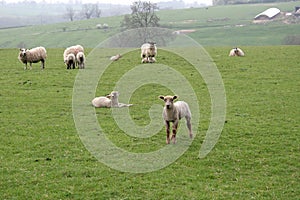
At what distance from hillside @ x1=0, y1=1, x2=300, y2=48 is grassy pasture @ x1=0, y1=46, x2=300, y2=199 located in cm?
6851

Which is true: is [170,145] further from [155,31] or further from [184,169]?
[155,31]

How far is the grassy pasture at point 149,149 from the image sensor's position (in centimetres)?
1084

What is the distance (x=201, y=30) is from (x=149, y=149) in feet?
339

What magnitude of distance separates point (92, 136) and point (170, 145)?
110 inches

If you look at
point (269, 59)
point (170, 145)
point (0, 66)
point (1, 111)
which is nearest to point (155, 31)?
point (269, 59)

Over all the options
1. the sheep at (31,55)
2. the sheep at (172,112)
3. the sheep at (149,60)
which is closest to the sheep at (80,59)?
the sheep at (31,55)

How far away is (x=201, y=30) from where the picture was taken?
114500mm

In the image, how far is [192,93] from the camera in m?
24.0

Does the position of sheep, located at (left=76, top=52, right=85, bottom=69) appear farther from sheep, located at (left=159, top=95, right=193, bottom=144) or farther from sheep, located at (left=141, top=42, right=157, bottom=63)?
sheep, located at (left=159, top=95, right=193, bottom=144)

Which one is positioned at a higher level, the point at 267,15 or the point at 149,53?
the point at 267,15

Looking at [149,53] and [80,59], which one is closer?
[80,59]

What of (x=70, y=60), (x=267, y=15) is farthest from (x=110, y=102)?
(x=267, y=15)

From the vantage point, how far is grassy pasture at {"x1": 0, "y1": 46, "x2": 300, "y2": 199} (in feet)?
35.6

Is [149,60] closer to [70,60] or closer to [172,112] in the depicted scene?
[70,60]
